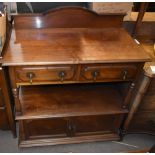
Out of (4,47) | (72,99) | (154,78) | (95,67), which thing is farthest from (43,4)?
(154,78)

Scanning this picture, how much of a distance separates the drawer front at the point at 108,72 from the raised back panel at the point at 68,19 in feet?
1.14

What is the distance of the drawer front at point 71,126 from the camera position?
1.36 metres

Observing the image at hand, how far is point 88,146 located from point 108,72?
2.39ft

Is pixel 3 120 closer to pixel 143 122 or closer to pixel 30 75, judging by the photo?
pixel 30 75

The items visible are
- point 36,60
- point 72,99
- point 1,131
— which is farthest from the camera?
point 1,131

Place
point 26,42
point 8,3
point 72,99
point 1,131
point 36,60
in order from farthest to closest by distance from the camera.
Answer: point 1,131 < point 72,99 < point 8,3 < point 26,42 < point 36,60

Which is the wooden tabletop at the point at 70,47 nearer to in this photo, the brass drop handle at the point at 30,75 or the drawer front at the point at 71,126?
the brass drop handle at the point at 30,75

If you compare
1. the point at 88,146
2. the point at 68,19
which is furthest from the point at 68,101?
the point at 68,19

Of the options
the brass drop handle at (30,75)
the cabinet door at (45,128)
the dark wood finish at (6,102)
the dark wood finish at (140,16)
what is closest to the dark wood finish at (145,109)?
the dark wood finish at (140,16)

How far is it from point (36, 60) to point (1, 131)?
0.92m

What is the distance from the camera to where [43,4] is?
121cm

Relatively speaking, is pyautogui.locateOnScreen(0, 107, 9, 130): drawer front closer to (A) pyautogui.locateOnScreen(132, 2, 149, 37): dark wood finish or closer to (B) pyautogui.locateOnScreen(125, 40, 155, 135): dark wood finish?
(B) pyautogui.locateOnScreen(125, 40, 155, 135): dark wood finish

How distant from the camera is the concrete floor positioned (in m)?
1.47

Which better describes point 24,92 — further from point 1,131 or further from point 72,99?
point 1,131
